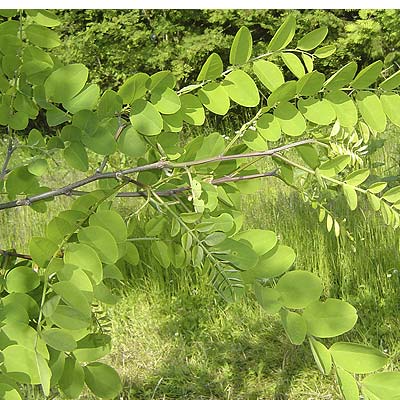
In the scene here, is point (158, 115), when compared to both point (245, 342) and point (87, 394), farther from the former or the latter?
point (245, 342)

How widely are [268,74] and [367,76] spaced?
147mm

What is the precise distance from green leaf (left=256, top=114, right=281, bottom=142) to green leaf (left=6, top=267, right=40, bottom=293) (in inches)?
15.4

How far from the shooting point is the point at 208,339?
222 cm

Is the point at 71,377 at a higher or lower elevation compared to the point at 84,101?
lower

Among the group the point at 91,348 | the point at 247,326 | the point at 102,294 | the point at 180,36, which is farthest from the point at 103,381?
the point at 180,36

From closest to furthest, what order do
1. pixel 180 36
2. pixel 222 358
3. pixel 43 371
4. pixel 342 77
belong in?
pixel 43 371 < pixel 342 77 < pixel 222 358 < pixel 180 36

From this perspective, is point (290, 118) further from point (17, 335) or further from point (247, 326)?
point (247, 326)

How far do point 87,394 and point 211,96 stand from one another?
47.5 inches

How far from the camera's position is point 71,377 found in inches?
33.9

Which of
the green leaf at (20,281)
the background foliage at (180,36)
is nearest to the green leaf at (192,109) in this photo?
the green leaf at (20,281)

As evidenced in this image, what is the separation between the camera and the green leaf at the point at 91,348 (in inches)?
35.6

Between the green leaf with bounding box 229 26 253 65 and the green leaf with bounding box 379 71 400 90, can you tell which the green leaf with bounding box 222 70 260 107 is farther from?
the green leaf with bounding box 379 71 400 90

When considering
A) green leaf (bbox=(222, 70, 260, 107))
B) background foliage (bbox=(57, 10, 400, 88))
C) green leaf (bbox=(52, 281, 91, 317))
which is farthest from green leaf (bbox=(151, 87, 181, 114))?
background foliage (bbox=(57, 10, 400, 88))

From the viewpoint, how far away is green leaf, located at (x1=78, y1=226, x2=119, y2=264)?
77 centimetres
